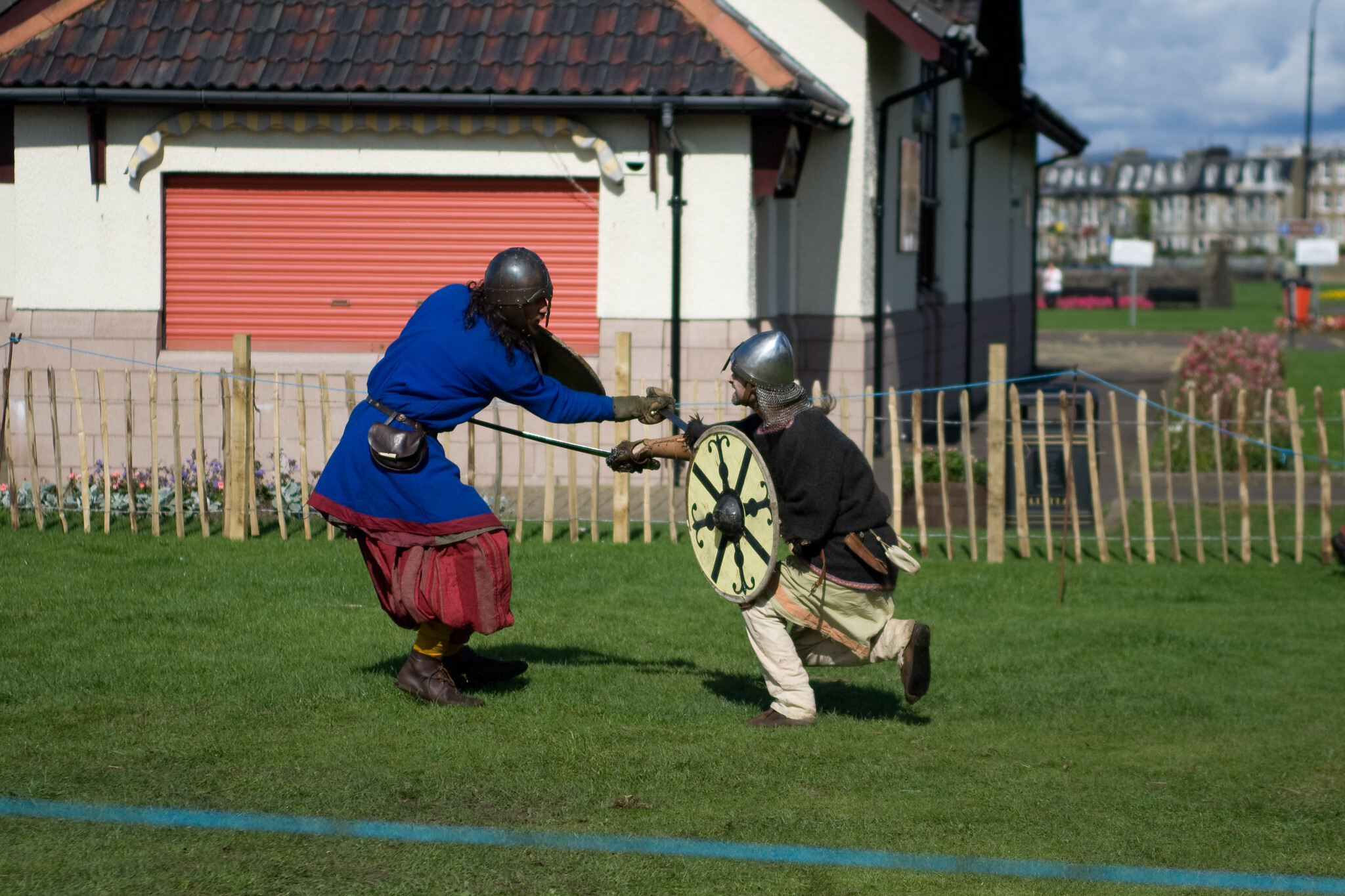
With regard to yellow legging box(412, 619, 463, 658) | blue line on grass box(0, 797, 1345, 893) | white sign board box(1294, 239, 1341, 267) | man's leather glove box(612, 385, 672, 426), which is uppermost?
white sign board box(1294, 239, 1341, 267)

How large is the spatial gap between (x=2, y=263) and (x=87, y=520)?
4075 mm

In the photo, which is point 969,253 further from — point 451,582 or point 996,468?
point 451,582

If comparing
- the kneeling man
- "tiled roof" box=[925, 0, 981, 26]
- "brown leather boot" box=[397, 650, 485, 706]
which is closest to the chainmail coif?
the kneeling man

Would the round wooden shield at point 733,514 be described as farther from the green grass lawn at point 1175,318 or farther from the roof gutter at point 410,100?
the green grass lawn at point 1175,318

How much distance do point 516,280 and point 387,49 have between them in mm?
7578

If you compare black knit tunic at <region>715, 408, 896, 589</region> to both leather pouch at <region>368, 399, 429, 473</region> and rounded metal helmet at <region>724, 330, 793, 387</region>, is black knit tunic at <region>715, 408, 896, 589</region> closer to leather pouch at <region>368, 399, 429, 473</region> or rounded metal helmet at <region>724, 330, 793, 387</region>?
rounded metal helmet at <region>724, 330, 793, 387</region>

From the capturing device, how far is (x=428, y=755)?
5.66m

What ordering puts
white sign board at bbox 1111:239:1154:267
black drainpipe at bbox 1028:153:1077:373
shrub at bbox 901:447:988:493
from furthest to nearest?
white sign board at bbox 1111:239:1154:267, black drainpipe at bbox 1028:153:1077:373, shrub at bbox 901:447:988:493

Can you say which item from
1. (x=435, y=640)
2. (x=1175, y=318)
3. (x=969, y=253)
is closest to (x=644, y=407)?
(x=435, y=640)

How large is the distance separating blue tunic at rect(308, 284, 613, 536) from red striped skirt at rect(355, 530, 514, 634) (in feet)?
0.26

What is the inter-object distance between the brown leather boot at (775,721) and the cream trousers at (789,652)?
0.05ft

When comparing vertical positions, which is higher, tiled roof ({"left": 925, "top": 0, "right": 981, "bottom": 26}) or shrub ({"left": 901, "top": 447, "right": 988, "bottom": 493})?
tiled roof ({"left": 925, "top": 0, "right": 981, "bottom": 26})

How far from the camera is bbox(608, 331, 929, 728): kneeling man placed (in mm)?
6004

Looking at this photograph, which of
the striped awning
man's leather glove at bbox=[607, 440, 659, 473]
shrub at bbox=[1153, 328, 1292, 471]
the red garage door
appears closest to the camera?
man's leather glove at bbox=[607, 440, 659, 473]
